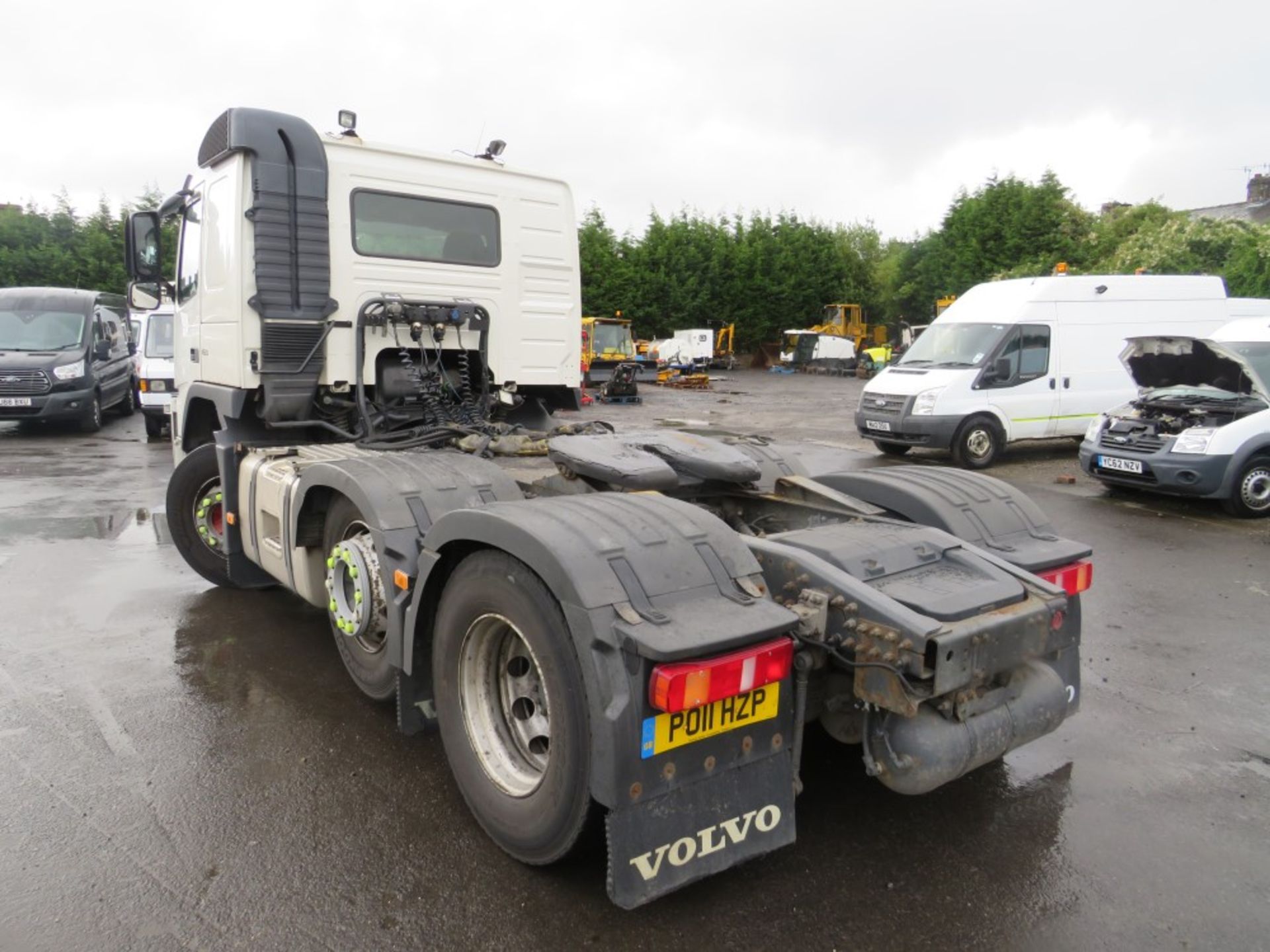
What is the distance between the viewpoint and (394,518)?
3664 mm

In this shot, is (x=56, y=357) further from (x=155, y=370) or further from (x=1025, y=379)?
(x=1025, y=379)

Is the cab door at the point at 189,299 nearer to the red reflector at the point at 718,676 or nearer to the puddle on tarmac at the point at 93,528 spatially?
the puddle on tarmac at the point at 93,528

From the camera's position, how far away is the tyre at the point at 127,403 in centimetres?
1836

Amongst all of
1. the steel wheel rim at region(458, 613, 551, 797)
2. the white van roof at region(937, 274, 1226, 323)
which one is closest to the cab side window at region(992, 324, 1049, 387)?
the white van roof at region(937, 274, 1226, 323)

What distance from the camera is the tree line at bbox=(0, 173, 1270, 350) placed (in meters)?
33.8

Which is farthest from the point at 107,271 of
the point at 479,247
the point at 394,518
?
the point at 394,518

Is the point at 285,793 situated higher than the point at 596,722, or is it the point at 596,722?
the point at 596,722

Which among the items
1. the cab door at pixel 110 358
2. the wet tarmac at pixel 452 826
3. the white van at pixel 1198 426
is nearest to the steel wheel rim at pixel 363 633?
the wet tarmac at pixel 452 826

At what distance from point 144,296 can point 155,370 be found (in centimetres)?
919

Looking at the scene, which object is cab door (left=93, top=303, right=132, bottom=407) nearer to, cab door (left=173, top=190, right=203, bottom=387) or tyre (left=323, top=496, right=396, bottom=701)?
cab door (left=173, top=190, right=203, bottom=387)

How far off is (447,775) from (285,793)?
2.01ft

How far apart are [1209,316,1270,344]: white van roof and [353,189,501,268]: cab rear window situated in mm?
8647

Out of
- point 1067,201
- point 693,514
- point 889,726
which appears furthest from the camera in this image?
point 1067,201

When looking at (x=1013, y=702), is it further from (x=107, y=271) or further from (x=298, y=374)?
(x=107, y=271)
